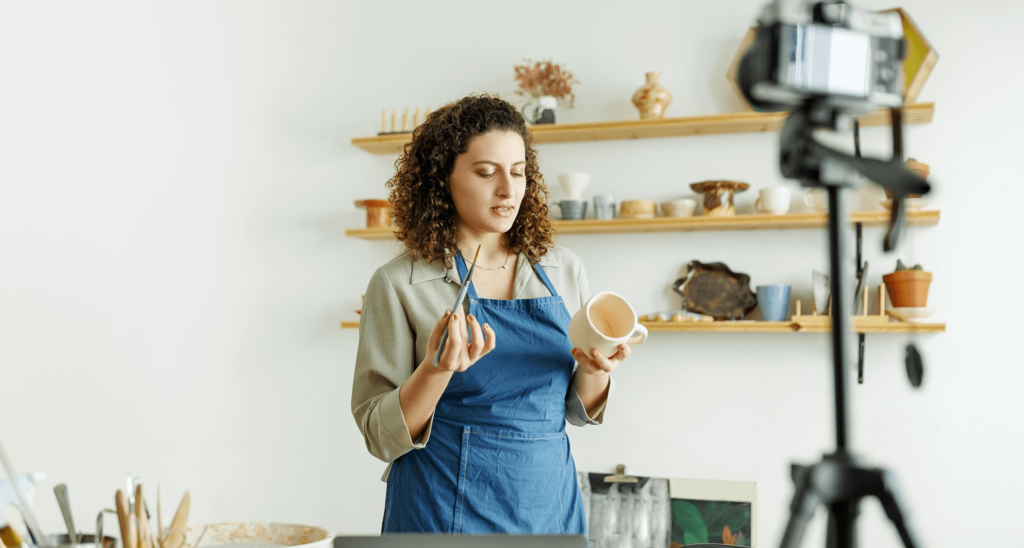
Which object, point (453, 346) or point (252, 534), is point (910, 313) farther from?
point (252, 534)

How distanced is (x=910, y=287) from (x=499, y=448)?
143 centimetres

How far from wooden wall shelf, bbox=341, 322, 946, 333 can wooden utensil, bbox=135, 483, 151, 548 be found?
5.86ft

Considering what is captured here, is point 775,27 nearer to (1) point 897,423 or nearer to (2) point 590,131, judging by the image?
(2) point 590,131

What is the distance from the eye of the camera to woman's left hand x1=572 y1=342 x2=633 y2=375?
1.15m

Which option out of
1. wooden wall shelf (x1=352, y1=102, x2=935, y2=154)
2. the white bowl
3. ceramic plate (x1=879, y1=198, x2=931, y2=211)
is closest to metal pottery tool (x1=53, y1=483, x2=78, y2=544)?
the white bowl

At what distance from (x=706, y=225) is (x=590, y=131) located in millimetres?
486

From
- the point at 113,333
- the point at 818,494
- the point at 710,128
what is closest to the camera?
the point at 818,494

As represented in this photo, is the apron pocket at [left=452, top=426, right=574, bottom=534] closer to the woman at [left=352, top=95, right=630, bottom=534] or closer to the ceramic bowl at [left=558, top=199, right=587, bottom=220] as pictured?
the woman at [left=352, top=95, right=630, bottom=534]

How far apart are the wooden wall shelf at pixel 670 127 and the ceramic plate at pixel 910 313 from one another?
56 cm

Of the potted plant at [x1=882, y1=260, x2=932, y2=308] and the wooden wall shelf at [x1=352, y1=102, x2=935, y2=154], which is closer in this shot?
the potted plant at [x1=882, y1=260, x2=932, y2=308]

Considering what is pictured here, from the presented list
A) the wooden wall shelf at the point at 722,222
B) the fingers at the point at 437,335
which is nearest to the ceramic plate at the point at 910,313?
the wooden wall shelf at the point at 722,222

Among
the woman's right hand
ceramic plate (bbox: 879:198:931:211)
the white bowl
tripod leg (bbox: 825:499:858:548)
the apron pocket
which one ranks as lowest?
the apron pocket

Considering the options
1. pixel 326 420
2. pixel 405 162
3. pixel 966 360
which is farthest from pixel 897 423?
pixel 326 420

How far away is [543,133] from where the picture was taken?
2.38m
